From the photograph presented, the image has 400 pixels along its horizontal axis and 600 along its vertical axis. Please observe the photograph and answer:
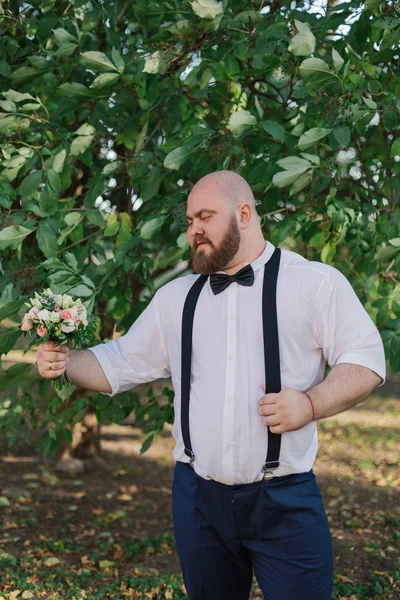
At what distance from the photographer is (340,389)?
85.3 inches

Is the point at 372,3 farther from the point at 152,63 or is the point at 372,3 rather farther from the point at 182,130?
the point at 182,130

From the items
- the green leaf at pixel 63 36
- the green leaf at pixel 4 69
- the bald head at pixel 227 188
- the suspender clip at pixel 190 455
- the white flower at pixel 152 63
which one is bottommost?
the suspender clip at pixel 190 455

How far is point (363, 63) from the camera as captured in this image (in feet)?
9.93

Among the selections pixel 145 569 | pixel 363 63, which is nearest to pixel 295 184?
pixel 363 63

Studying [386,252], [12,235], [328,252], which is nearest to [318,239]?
[328,252]

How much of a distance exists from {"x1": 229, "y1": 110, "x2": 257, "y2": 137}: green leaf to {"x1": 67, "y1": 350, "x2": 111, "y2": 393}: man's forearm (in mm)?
1098

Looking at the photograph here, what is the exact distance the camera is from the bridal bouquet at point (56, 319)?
227cm

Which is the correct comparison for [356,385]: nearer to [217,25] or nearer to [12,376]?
[217,25]

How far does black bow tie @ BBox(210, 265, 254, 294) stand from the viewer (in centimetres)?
239

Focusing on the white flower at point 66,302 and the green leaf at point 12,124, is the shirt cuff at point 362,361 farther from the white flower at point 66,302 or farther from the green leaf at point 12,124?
the green leaf at point 12,124

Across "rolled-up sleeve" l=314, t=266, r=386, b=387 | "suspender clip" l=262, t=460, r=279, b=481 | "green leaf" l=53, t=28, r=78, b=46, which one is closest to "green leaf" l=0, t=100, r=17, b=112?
"green leaf" l=53, t=28, r=78, b=46

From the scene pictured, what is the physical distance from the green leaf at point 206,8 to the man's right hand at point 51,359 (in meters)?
1.37

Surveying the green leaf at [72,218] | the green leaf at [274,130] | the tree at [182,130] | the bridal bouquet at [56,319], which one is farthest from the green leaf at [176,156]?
the bridal bouquet at [56,319]

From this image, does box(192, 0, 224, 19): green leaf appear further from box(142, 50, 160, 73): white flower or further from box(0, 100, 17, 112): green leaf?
box(0, 100, 17, 112): green leaf
